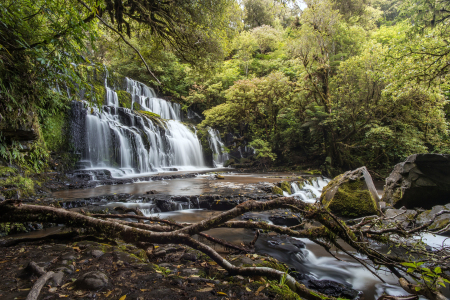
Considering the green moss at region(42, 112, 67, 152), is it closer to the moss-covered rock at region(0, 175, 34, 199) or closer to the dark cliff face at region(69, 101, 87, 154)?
the dark cliff face at region(69, 101, 87, 154)

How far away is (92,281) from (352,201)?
6.02 metres

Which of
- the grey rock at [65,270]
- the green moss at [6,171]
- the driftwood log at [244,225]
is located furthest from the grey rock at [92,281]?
the green moss at [6,171]

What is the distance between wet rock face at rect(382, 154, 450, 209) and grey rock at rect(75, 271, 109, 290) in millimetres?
7617

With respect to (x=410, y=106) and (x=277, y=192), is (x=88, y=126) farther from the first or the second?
(x=410, y=106)

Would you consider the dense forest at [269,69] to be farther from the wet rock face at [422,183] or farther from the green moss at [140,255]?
the green moss at [140,255]

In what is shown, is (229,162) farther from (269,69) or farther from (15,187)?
(15,187)

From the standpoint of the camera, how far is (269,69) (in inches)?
792

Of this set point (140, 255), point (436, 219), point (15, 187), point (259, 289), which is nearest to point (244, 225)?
point (259, 289)

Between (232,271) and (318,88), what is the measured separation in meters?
13.0

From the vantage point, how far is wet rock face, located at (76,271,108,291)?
1.66 meters

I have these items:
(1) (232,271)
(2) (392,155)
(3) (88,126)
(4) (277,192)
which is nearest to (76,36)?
(1) (232,271)

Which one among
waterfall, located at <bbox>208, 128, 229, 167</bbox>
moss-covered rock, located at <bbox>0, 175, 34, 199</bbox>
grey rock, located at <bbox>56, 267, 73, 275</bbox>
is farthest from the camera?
waterfall, located at <bbox>208, 128, 229, 167</bbox>

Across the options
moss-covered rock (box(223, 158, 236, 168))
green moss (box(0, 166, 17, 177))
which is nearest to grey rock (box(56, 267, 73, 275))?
green moss (box(0, 166, 17, 177))

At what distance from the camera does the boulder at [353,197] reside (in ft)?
18.2
